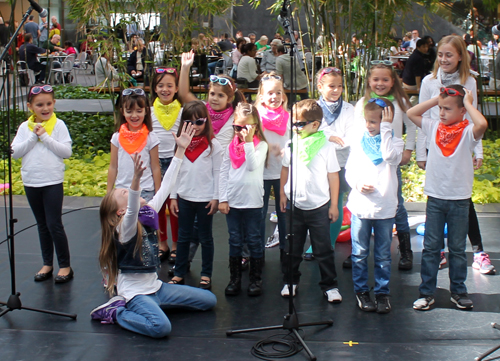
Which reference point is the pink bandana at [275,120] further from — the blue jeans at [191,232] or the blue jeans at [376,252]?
the blue jeans at [376,252]

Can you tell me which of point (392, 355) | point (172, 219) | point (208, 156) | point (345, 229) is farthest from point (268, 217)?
point (392, 355)

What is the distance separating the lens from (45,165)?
133 inches

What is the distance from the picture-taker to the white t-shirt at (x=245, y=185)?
10.6 ft

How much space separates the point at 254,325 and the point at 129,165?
1275 millimetres

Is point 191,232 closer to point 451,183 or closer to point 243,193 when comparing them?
point 243,193

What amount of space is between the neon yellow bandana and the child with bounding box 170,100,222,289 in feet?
1.50

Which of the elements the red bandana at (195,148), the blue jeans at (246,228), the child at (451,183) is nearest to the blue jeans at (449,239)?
the child at (451,183)

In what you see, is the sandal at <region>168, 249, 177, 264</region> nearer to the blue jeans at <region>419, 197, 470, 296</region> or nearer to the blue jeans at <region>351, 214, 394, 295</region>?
the blue jeans at <region>351, 214, 394, 295</region>

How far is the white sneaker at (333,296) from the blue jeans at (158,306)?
24.6 inches

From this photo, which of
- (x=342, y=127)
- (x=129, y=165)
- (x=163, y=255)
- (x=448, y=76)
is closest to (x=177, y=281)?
(x=163, y=255)

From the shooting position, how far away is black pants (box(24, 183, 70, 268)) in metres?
3.40

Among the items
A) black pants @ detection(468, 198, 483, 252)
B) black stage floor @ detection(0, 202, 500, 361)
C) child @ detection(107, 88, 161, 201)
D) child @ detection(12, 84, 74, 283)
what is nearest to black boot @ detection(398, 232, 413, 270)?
black stage floor @ detection(0, 202, 500, 361)

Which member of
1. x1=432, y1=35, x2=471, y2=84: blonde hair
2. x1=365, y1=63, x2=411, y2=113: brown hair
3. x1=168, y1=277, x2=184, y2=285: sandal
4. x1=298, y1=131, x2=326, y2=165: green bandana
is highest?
x1=432, y1=35, x2=471, y2=84: blonde hair

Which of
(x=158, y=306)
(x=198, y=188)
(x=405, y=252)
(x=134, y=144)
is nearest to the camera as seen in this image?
(x=158, y=306)
